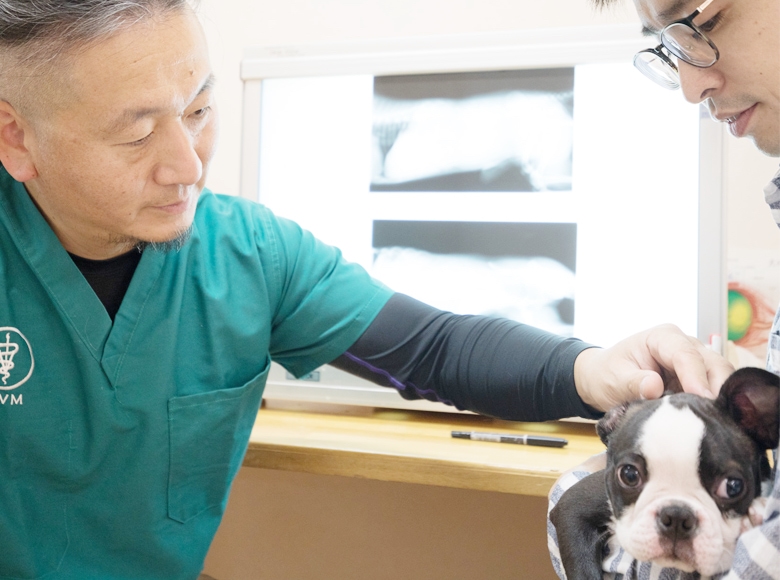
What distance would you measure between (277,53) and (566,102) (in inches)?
21.1

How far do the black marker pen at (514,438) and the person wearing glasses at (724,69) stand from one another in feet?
1.16

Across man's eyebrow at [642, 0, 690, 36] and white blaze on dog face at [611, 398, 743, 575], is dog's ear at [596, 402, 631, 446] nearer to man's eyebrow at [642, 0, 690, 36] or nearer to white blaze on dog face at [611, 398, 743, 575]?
white blaze on dog face at [611, 398, 743, 575]

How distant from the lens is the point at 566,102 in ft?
3.63

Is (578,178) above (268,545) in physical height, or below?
above

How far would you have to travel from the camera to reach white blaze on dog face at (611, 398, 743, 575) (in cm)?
46

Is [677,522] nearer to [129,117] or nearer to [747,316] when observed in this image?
[129,117]

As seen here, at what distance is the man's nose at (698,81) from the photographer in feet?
1.99

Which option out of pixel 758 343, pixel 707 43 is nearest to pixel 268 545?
pixel 758 343

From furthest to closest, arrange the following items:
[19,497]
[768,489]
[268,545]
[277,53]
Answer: [268,545]
[277,53]
[19,497]
[768,489]

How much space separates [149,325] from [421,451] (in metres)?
0.41

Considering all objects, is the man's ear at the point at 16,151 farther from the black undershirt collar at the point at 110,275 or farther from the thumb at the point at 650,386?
the thumb at the point at 650,386

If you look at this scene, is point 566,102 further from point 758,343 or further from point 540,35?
point 758,343

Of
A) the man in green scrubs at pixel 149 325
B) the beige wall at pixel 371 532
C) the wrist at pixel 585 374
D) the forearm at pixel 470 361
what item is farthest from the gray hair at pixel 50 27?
the beige wall at pixel 371 532

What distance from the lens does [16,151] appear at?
2.54 ft
